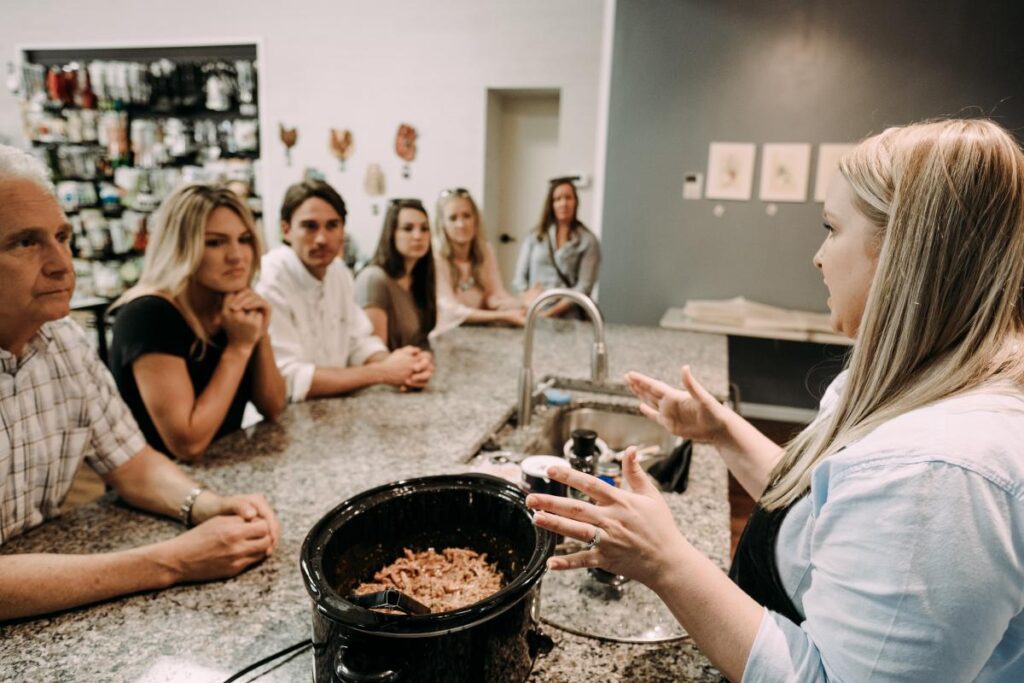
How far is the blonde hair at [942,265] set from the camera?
0.70 m

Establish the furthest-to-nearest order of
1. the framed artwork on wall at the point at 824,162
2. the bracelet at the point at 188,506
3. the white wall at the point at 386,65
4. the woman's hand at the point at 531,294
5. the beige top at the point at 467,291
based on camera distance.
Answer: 1. the white wall at the point at 386,65
2. the framed artwork on wall at the point at 824,162
3. the woman's hand at the point at 531,294
4. the beige top at the point at 467,291
5. the bracelet at the point at 188,506

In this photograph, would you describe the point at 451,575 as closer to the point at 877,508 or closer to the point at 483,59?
the point at 877,508

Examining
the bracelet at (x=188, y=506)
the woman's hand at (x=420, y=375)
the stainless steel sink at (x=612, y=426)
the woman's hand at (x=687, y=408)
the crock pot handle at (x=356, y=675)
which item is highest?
the woman's hand at (x=687, y=408)

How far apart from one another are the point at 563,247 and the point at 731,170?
1.33 m

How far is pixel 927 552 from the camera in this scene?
582 mm

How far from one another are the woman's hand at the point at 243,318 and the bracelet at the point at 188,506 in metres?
0.58

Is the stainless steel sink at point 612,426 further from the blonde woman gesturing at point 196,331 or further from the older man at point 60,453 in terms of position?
the older man at point 60,453

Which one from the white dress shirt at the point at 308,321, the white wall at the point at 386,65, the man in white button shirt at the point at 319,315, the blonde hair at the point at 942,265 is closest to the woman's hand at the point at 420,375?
the man in white button shirt at the point at 319,315

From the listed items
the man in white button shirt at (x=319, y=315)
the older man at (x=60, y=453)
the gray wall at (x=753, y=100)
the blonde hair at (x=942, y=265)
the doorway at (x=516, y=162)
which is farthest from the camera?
the doorway at (x=516, y=162)

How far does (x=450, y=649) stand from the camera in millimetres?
675

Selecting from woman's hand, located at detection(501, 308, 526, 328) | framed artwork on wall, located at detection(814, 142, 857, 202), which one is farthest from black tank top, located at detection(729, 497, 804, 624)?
framed artwork on wall, located at detection(814, 142, 857, 202)

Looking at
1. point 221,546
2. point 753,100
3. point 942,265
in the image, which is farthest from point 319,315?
point 753,100

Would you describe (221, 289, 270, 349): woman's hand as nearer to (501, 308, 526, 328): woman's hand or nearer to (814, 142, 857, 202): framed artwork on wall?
(501, 308, 526, 328): woman's hand

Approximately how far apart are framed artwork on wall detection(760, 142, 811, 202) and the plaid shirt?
418 centimetres
